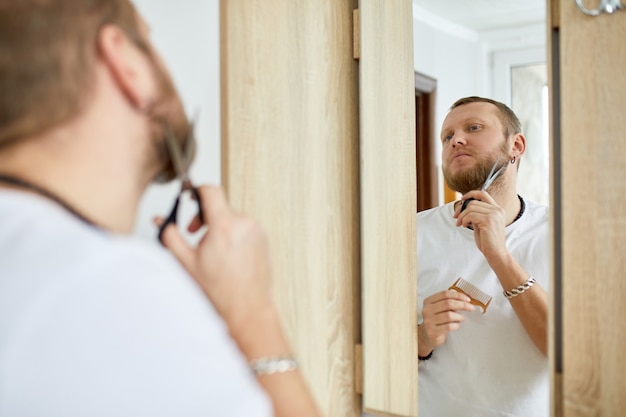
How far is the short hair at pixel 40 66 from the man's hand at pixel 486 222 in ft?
2.33

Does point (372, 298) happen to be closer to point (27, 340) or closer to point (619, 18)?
point (619, 18)

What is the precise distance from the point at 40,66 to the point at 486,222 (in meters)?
0.78

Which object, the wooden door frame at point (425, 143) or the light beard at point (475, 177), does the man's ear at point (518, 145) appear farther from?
the wooden door frame at point (425, 143)

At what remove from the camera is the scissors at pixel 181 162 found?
814 mm

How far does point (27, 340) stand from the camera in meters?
0.49

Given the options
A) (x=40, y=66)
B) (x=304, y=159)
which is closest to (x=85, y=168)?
(x=40, y=66)

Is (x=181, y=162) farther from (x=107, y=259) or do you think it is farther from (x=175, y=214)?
(x=107, y=259)

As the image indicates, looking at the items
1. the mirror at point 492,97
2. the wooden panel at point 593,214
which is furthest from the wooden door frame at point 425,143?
the wooden panel at point 593,214

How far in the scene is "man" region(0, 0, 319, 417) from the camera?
50 cm

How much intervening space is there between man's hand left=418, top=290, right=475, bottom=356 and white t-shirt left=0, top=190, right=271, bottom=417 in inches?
27.1

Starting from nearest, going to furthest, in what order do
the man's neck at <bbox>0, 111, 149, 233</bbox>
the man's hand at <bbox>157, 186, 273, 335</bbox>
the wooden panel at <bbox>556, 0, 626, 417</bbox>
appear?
the man's neck at <bbox>0, 111, 149, 233</bbox>, the man's hand at <bbox>157, 186, 273, 335</bbox>, the wooden panel at <bbox>556, 0, 626, 417</bbox>

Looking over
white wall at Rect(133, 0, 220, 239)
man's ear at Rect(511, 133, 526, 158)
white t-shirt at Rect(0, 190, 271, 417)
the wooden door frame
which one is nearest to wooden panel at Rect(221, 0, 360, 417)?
white wall at Rect(133, 0, 220, 239)

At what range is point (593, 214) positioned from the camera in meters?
0.98

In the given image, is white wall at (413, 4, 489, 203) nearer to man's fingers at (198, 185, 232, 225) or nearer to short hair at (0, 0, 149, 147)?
man's fingers at (198, 185, 232, 225)
